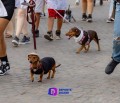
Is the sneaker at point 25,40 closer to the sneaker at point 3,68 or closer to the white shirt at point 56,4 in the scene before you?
the white shirt at point 56,4

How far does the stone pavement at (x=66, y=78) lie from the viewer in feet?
19.9

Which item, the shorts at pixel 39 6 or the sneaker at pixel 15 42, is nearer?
the sneaker at pixel 15 42

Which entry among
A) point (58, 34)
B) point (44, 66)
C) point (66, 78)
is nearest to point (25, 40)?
point (58, 34)

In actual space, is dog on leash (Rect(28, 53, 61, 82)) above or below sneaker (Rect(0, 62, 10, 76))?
above

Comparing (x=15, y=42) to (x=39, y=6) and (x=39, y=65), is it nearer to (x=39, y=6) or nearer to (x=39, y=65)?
(x=39, y=6)

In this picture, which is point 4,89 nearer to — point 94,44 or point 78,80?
point 78,80

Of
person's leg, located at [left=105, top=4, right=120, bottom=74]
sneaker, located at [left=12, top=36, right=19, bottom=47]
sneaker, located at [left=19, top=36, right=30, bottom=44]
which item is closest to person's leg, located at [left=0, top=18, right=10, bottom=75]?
person's leg, located at [left=105, top=4, right=120, bottom=74]

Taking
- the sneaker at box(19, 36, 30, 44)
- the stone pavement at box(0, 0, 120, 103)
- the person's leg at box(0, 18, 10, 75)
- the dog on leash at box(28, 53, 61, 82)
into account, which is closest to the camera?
the stone pavement at box(0, 0, 120, 103)

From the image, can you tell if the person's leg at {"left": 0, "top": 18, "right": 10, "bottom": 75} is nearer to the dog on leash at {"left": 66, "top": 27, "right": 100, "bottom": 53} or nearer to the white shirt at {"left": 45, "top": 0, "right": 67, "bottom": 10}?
the dog on leash at {"left": 66, "top": 27, "right": 100, "bottom": 53}

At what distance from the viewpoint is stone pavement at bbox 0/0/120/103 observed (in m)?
6.05

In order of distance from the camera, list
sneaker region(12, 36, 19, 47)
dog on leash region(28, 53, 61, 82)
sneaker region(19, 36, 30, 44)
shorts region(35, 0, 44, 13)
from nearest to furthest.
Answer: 1. dog on leash region(28, 53, 61, 82)
2. sneaker region(12, 36, 19, 47)
3. sneaker region(19, 36, 30, 44)
4. shorts region(35, 0, 44, 13)

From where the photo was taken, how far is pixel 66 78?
7.16 metres

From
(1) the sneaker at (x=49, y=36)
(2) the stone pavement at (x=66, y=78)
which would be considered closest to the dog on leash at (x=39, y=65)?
(2) the stone pavement at (x=66, y=78)

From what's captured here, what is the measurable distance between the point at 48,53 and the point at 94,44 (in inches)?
59.2
